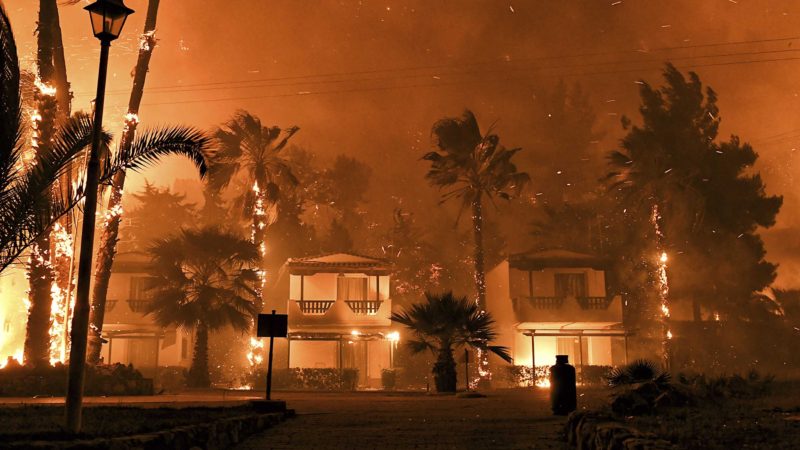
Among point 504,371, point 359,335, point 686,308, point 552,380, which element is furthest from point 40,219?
point 686,308

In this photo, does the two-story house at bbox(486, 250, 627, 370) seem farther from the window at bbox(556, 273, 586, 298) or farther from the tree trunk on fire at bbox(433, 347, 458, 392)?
the tree trunk on fire at bbox(433, 347, 458, 392)

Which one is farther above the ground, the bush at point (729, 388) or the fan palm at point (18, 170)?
the fan palm at point (18, 170)

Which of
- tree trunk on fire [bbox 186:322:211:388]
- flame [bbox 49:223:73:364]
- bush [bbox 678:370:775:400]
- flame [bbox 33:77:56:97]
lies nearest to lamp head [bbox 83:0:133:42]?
bush [bbox 678:370:775:400]

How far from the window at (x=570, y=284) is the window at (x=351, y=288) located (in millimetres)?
10117

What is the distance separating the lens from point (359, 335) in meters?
37.1

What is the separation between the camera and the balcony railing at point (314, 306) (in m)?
38.7

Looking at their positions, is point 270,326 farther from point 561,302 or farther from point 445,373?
point 561,302

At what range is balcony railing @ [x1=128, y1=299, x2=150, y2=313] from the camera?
132ft

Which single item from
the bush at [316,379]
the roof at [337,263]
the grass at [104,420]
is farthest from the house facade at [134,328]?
the grass at [104,420]

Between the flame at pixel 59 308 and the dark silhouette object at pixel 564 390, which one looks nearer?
the dark silhouette object at pixel 564 390

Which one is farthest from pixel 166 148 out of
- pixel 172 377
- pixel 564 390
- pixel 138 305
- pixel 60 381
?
pixel 138 305

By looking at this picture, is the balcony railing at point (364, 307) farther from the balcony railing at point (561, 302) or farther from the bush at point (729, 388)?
the bush at point (729, 388)

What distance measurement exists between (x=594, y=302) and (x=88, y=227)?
33459mm

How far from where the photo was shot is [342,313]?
38.7 metres
